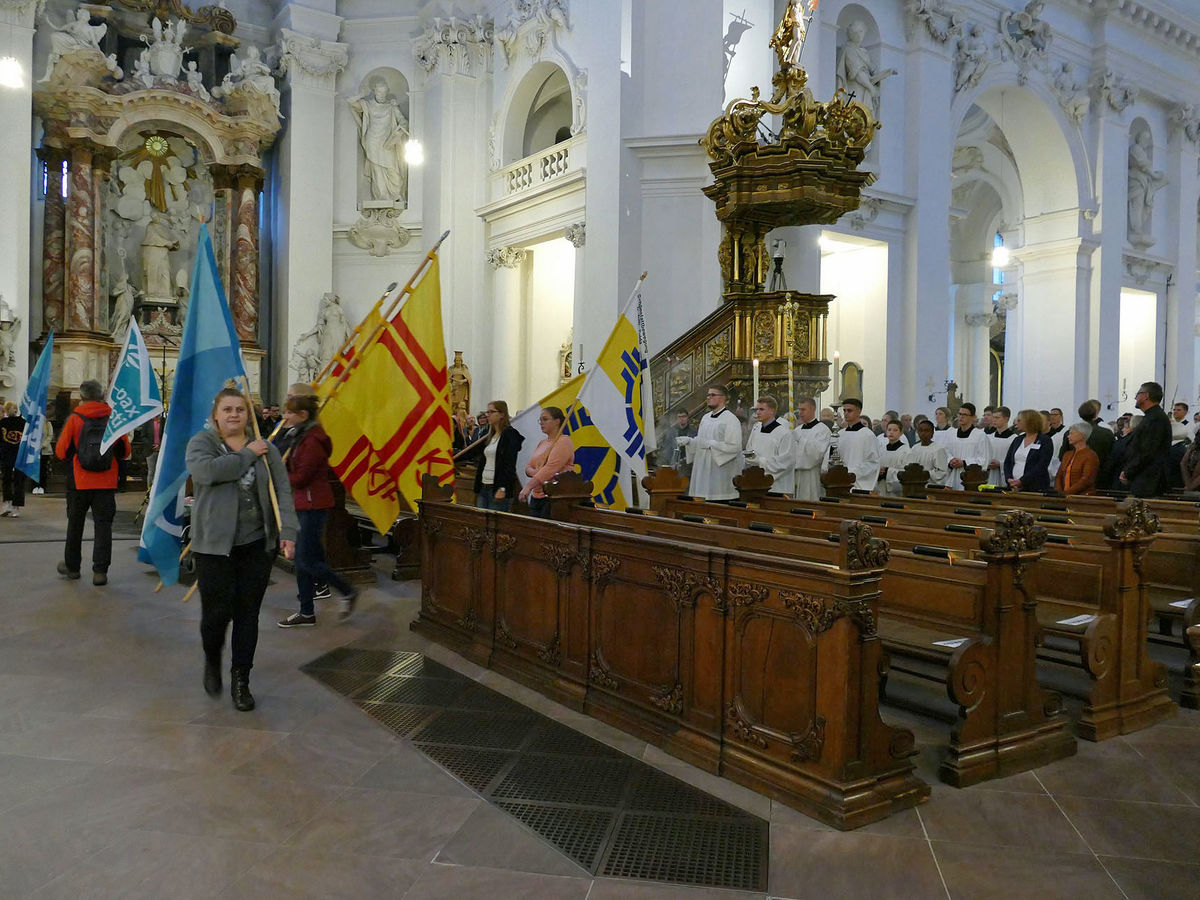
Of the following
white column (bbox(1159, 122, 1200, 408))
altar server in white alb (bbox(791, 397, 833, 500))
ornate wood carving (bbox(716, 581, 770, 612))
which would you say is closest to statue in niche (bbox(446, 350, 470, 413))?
altar server in white alb (bbox(791, 397, 833, 500))

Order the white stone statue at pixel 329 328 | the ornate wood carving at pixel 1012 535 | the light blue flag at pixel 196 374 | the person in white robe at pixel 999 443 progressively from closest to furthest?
the ornate wood carving at pixel 1012 535, the light blue flag at pixel 196 374, the person in white robe at pixel 999 443, the white stone statue at pixel 329 328

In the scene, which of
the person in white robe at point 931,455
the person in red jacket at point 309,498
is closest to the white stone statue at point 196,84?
the person in red jacket at point 309,498

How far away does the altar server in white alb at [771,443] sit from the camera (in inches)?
335

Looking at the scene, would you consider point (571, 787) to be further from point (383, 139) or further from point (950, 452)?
point (383, 139)

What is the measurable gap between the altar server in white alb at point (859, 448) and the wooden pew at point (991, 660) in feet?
17.0

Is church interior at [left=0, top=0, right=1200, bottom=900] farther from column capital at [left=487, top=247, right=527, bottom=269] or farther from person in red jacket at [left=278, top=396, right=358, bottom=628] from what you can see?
person in red jacket at [left=278, top=396, right=358, bottom=628]

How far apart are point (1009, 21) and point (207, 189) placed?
53.1 feet

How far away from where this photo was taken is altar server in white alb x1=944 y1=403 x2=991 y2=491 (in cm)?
1003

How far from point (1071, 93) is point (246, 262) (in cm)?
1744

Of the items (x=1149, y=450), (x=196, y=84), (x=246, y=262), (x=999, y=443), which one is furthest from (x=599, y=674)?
(x=196, y=84)

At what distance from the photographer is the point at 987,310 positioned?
25.5 meters

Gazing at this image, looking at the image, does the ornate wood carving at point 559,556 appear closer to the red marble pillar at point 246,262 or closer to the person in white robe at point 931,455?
the person in white robe at point 931,455

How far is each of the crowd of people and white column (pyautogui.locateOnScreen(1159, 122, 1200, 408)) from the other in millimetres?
12954

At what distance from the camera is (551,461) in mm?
6758
